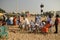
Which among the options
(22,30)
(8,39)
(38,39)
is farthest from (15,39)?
(22,30)

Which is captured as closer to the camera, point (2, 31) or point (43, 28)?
point (2, 31)

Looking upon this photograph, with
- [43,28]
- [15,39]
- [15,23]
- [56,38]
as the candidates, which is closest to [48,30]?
[43,28]

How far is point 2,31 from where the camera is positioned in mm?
12078

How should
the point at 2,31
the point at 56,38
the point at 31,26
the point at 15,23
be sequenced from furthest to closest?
the point at 15,23, the point at 31,26, the point at 56,38, the point at 2,31

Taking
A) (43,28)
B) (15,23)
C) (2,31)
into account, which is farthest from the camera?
(15,23)

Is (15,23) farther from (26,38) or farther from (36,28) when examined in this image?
(26,38)

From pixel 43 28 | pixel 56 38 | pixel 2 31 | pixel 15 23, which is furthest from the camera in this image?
pixel 15 23

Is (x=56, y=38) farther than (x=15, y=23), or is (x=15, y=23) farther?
(x=15, y=23)

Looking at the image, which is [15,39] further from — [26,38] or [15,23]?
[15,23]

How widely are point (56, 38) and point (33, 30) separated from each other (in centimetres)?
262

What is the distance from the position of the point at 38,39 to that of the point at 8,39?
1.80m

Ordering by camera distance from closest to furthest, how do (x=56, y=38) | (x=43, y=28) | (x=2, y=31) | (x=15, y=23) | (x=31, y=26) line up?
(x=2, y=31) < (x=56, y=38) < (x=43, y=28) < (x=31, y=26) < (x=15, y=23)

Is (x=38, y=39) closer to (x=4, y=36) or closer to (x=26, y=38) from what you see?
(x=26, y=38)

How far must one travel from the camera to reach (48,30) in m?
14.9
